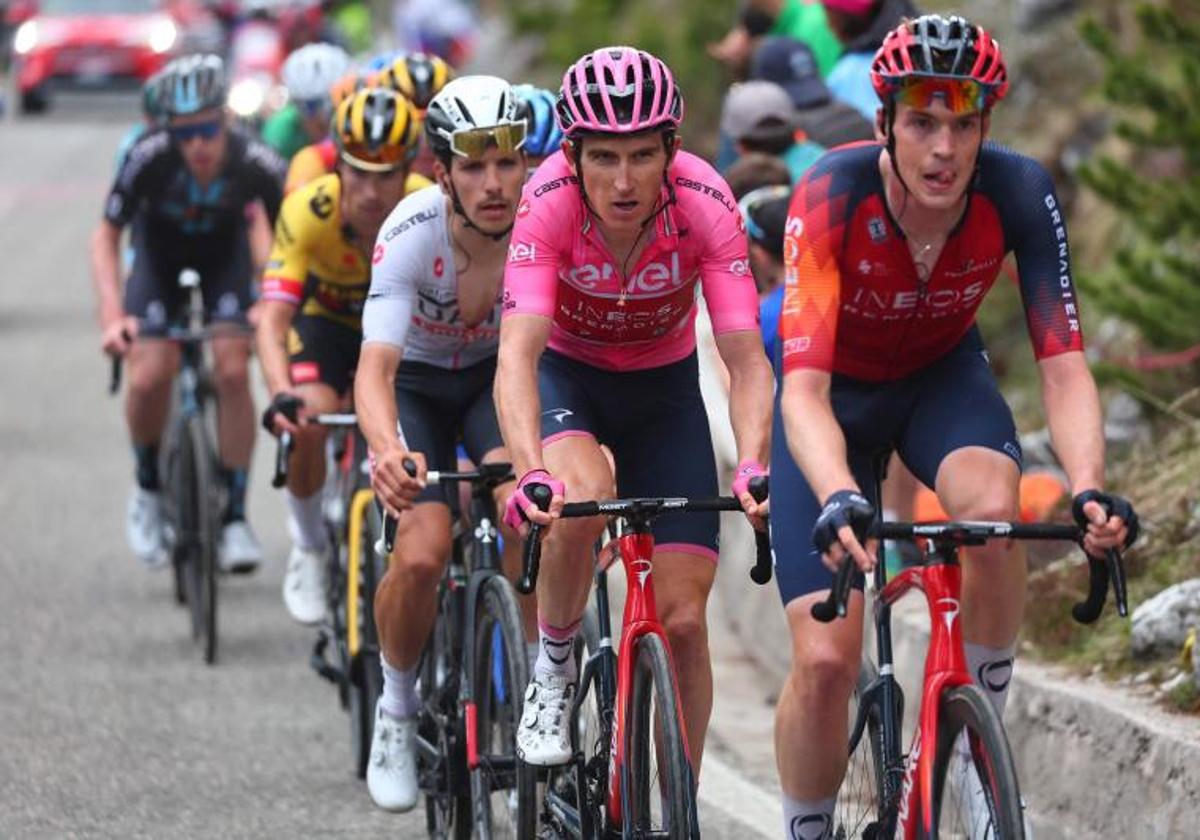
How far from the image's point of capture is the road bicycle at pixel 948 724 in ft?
16.1

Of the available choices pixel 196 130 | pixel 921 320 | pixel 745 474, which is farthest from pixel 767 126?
pixel 745 474

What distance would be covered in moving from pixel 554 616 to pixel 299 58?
6.80m

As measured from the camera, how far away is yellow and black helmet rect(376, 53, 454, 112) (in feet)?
30.9

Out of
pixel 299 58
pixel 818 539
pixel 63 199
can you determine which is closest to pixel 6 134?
pixel 63 199

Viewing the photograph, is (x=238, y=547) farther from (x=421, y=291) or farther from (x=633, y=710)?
(x=633, y=710)

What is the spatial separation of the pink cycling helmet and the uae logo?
22.2 inches

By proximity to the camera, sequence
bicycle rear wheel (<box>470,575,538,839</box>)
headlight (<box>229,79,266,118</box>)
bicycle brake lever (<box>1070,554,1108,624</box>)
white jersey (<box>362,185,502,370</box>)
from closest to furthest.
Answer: bicycle brake lever (<box>1070,554,1108,624</box>) < bicycle rear wheel (<box>470,575,538,839</box>) < white jersey (<box>362,185,502,370</box>) < headlight (<box>229,79,266,118</box>)

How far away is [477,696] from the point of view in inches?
264

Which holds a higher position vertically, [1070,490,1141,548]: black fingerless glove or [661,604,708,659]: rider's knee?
[1070,490,1141,548]: black fingerless glove

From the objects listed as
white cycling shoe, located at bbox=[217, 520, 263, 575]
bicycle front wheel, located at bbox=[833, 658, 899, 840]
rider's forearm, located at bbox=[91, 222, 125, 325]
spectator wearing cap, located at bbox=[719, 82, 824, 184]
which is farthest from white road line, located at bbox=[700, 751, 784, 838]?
rider's forearm, located at bbox=[91, 222, 125, 325]

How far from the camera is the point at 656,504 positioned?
5.71 meters

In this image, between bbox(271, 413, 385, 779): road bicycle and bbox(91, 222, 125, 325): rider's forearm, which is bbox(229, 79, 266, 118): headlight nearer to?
bbox(91, 222, 125, 325): rider's forearm

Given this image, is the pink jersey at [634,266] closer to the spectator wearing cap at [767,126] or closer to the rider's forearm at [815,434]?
the rider's forearm at [815,434]

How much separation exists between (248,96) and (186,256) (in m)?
13.9
